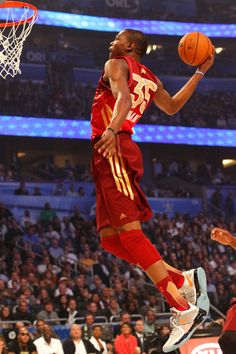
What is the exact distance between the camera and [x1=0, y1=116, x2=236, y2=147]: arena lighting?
82.8ft

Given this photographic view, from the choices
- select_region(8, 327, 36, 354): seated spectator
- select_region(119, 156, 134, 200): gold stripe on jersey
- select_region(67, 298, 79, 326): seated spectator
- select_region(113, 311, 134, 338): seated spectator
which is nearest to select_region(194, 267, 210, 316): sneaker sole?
select_region(119, 156, 134, 200): gold stripe on jersey

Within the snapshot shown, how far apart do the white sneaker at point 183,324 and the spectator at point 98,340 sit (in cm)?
777

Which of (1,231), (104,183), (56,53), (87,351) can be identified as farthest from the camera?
(56,53)

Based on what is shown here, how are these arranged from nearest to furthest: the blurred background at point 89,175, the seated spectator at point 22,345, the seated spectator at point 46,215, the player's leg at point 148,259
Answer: the player's leg at point 148,259 < the seated spectator at point 22,345 < the blurred background at point 89,175 < the seated spectator at point 46,215

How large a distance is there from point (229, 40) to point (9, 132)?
1162 cm

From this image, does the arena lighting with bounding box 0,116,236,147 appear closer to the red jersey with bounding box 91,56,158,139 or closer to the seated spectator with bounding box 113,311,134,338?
the seated spectator with bounding box 113,311,134,338

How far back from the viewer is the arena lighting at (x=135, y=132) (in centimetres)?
2523

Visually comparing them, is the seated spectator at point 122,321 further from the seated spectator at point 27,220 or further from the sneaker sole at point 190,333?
the sneaker sole at point 190,333

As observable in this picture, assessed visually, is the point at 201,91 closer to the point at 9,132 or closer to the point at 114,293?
the point at 9,132

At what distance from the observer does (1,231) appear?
1909 cm

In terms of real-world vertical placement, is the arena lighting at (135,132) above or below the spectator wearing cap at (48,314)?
above

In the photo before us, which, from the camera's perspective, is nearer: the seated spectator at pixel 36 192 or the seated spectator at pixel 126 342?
the seated spectator at pixel 126 342

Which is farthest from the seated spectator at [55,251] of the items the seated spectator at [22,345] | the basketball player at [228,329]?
the basketball player at [228,329]

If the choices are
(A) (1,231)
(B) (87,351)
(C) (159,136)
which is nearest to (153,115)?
(C) (159,136)
